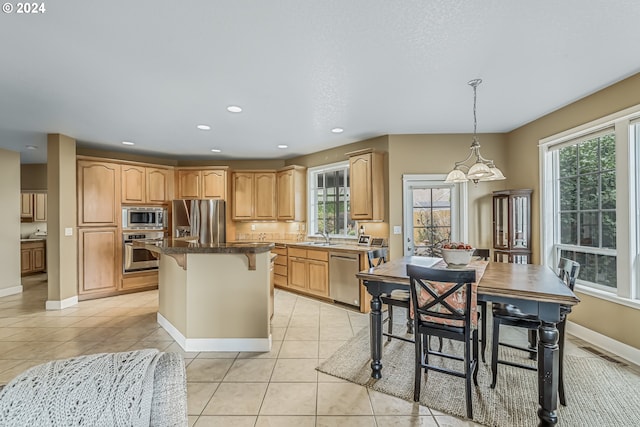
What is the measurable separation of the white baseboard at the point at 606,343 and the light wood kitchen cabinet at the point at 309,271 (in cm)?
302

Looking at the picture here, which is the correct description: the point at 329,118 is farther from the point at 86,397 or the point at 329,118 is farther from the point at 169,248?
the point at 86,397

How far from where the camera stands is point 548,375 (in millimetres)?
1826

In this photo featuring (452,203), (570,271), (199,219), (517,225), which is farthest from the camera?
(199,219)

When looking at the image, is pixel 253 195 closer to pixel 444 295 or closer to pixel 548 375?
pixel 444 295

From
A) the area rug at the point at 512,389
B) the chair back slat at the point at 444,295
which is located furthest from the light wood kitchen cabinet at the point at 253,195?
the chair back slat at the point at 444,295

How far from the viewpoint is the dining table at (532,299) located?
1.82 m

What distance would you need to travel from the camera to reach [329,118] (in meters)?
3.88

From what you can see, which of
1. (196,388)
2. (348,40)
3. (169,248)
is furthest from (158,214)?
(348,40)

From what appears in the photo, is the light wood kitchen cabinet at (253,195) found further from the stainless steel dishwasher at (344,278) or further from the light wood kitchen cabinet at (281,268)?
the stainless steel dishwasher at (344,278)

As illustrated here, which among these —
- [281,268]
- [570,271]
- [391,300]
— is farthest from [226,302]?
[570,271]

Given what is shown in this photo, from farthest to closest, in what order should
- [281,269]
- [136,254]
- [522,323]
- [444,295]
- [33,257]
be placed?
1. [33,257]
2. [281,269]
3. [136,254]
4. [522,323]
5. [444,295]

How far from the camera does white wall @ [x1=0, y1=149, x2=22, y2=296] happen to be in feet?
17.4

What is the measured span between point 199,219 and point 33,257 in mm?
4736

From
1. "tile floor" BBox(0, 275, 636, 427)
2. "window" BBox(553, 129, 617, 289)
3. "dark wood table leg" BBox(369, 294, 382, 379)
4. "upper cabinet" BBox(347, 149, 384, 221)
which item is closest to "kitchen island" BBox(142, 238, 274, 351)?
"tile floor" BBox(0, 275, 636, 427)
